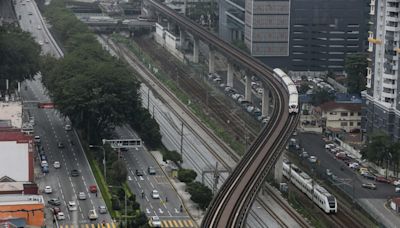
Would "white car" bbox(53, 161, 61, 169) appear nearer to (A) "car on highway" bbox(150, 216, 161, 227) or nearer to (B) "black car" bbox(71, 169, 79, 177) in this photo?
(B) "black car" bbox(71, 169, 79, 177)

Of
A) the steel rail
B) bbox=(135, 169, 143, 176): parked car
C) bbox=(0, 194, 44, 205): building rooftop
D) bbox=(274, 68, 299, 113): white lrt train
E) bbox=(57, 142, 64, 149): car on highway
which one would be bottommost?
bbox=(57, 142, 64, 149): car on highway

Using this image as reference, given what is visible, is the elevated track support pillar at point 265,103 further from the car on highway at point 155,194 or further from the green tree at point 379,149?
the car on highway at point 155,194

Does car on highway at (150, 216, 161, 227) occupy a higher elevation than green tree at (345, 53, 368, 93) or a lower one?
lower

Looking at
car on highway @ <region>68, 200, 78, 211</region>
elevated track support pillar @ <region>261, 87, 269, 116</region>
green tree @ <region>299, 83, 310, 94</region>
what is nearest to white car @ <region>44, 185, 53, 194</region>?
car on highway @ <region>68, 200, 78, 211</region>

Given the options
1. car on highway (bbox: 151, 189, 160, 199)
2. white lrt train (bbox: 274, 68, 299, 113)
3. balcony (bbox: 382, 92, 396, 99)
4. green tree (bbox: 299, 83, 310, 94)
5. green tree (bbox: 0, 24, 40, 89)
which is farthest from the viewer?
green tree (bbox: 299, 83, 310, 94)

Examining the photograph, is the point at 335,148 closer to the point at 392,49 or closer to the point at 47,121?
the point at 392,49

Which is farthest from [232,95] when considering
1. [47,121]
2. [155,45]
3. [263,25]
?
[155,45]
